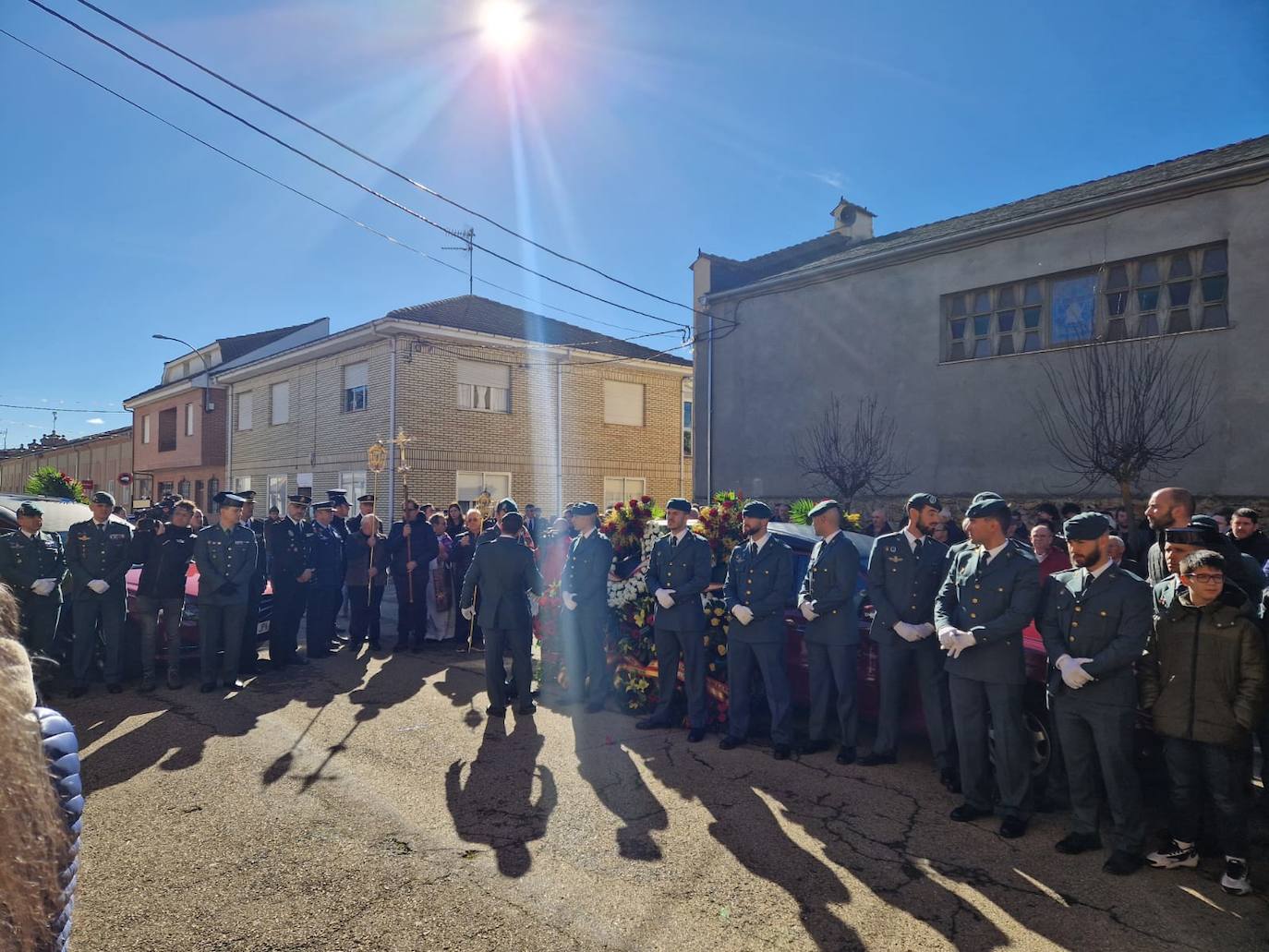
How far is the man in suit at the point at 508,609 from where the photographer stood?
711 centimetres

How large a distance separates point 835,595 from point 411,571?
247 inches

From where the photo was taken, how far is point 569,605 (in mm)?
7438

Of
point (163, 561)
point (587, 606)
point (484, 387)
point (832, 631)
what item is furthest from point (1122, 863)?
point (484, 387)

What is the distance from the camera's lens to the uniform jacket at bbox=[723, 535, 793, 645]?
6117 mm

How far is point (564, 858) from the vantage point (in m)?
4.17

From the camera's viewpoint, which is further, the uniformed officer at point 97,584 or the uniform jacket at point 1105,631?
the uniformed officer at point 97,584

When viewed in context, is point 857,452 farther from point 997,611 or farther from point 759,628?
point 997,611

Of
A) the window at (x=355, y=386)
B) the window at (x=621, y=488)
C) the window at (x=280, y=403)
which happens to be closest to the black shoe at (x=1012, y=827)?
the window at (x=621, y=488)

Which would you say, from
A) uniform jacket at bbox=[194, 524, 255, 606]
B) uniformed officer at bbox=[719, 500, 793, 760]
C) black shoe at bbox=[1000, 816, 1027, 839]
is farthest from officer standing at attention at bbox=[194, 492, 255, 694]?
black shoe at bbox=[1000, 816, 1027, 839]

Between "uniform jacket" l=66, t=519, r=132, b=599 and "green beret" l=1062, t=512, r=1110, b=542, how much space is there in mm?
8428

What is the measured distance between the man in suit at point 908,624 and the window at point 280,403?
900 inches

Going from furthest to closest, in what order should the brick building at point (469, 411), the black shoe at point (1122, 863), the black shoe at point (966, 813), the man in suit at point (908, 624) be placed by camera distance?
the brick building at point (469, 411) → the man in suit at point (908, 624) → the black shoe at point (966, 813) → the black shoe at point (1122, 863)

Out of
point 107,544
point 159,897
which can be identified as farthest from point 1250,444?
point 107,544

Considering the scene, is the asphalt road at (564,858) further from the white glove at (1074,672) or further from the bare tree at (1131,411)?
the bare tree at (1131,411)
